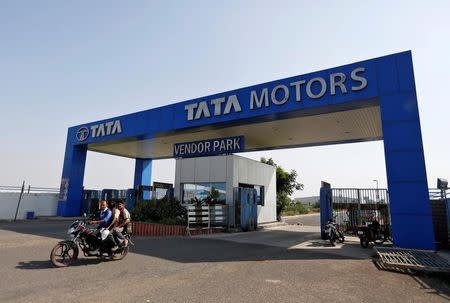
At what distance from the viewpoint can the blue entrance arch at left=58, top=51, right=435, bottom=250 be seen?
10938mm

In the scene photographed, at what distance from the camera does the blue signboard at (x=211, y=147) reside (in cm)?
1853

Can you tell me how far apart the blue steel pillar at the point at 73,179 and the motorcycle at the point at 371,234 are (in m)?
21.9

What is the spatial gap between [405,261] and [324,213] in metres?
6.59

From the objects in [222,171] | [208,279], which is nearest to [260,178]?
[222,171]

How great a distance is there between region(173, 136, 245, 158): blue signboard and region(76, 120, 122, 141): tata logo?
4.79 m

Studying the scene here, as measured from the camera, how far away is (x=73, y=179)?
25125 millimetres

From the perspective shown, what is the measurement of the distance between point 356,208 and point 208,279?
35.0ft

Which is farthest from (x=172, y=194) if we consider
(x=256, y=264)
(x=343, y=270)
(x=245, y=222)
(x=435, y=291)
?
(x=435, y=291)

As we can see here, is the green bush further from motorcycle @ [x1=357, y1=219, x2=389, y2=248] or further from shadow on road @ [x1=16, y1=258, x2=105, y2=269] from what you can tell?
motorcycle @ [x1=357, y1=219, x2=389, y2=248]

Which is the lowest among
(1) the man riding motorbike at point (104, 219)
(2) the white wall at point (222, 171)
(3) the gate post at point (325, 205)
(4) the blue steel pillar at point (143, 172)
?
(1) the man riding motorbike at point (104, 219)

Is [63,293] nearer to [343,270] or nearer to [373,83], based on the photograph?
[343,270]

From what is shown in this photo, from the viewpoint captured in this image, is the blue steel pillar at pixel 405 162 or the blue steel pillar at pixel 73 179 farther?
the blue steel pillar at pixel 73 179

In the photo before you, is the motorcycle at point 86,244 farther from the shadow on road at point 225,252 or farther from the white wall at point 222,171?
the white wall at point 222,171

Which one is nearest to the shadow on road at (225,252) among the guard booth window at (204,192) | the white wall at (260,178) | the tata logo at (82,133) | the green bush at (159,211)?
the green bush at (159,211)
